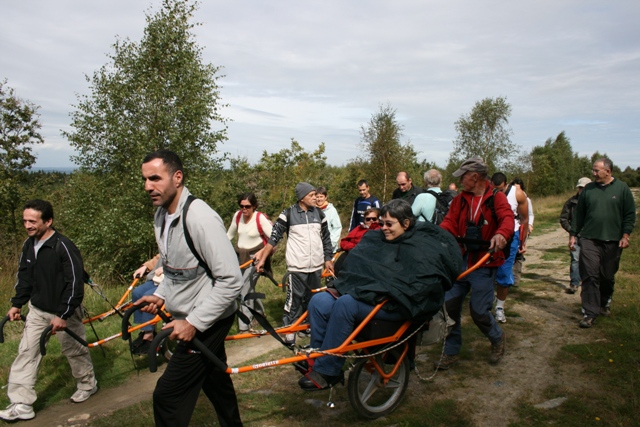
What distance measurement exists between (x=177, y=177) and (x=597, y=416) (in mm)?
3900

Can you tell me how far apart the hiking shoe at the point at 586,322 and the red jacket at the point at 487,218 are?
7.34 feet

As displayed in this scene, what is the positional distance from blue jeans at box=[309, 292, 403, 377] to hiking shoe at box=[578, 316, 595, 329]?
144 inches

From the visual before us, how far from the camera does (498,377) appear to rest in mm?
4711

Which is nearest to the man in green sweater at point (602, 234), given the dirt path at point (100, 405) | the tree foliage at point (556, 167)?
the dirt path at point (100, 405)

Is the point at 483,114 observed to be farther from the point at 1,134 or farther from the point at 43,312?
the point at 43,312

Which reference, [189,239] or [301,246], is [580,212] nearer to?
[301,246]

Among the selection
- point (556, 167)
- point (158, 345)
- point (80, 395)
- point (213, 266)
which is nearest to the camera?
point (158, 345)

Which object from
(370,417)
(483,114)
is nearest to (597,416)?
(370,417)

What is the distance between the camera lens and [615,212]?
6.11 meters

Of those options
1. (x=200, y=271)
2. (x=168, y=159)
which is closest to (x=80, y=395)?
(x=200, y=271)

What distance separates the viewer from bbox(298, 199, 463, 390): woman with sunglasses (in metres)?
3.65

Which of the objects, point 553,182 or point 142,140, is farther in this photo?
point 553,182

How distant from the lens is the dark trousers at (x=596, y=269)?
6.12 meters

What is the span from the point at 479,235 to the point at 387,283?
63.3 inches
